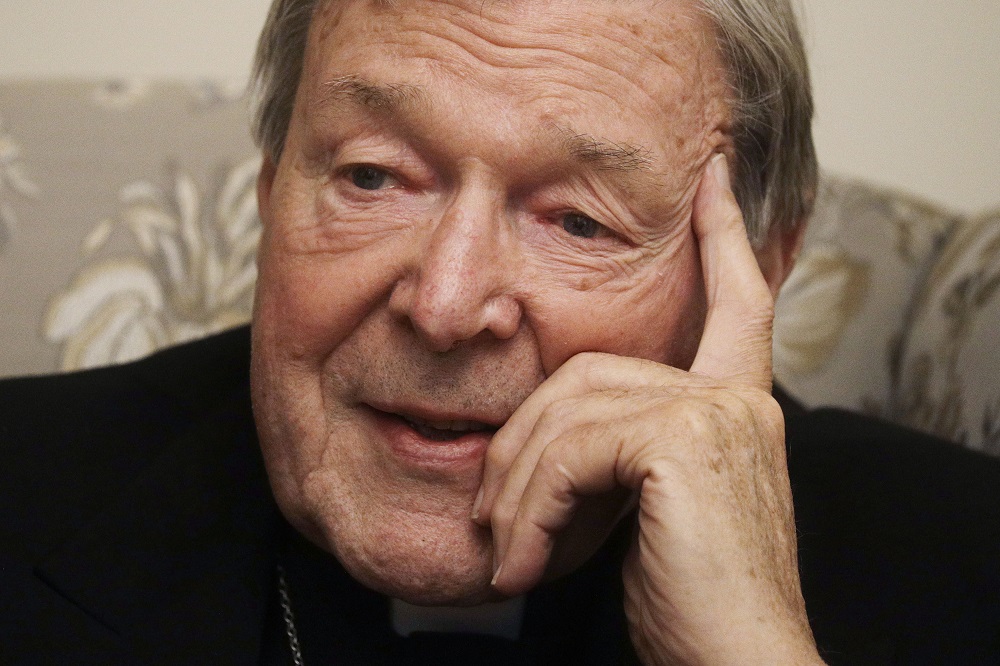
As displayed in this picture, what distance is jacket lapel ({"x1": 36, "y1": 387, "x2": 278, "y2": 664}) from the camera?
1563 millimetres

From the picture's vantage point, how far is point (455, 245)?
140 centimetres

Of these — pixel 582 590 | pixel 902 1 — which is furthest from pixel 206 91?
pixel 902 1

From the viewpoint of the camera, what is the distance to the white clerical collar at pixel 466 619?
5.79ft

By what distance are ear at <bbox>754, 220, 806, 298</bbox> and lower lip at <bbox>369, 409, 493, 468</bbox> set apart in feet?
2.23

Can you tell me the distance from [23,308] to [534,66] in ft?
4.08

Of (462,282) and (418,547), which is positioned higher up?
(462,282)

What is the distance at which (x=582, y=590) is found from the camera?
1.80 meters

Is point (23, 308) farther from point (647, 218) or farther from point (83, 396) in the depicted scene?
point (647, 218)

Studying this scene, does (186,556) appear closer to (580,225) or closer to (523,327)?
(523,327)

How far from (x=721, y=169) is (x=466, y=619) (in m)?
0.88

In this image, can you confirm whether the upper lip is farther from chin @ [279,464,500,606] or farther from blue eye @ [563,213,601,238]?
blue eye @ [563,213,601,238]

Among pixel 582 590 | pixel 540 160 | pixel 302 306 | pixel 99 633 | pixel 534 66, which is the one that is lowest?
pixel 582 590

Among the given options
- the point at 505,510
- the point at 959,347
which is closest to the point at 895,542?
the point at 959,347

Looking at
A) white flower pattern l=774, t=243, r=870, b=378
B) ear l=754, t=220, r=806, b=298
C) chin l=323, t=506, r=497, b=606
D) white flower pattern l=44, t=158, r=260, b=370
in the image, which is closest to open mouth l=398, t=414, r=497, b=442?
chin l=323, t=506, r=497, b=606
